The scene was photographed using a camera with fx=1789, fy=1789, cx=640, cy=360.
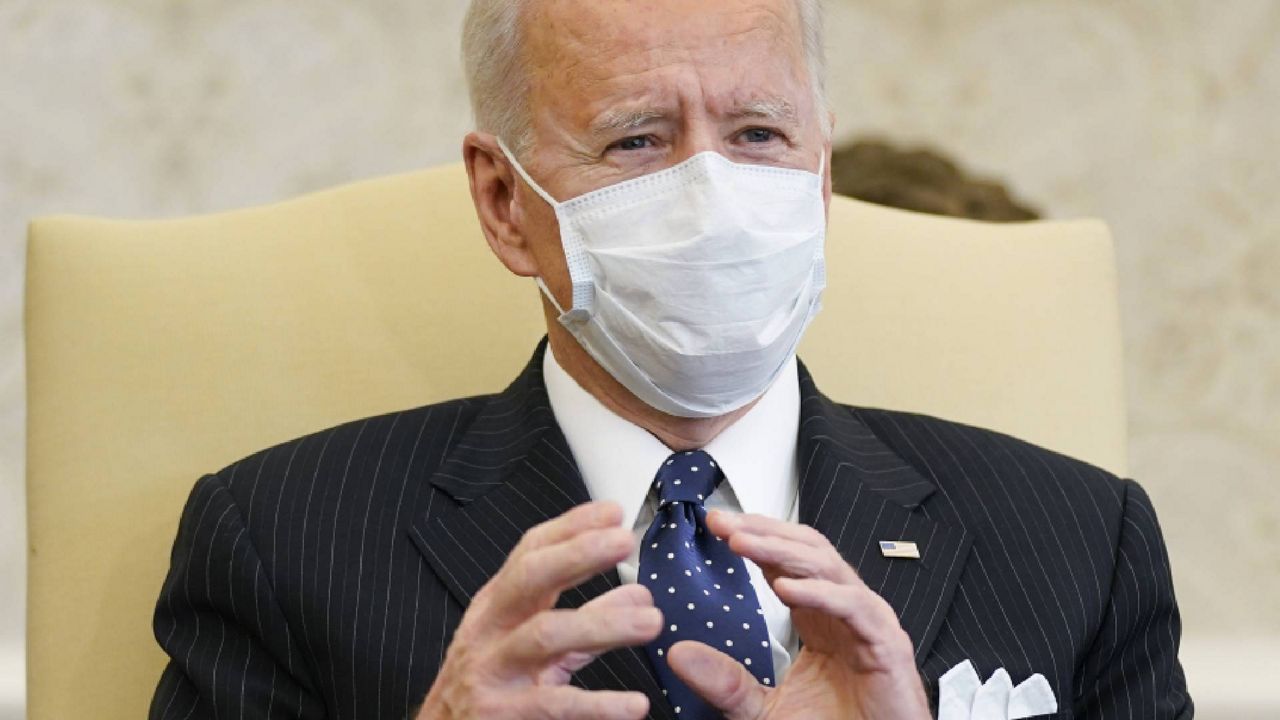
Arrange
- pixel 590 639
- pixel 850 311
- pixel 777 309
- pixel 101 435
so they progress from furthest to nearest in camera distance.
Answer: pixel 850 311 < pixel 101 435 < pixel 777 309 < pixel 590 639

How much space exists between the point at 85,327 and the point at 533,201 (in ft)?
1.73

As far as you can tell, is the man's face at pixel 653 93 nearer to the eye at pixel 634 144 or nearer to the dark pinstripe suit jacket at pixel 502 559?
the eye at pixel 634 144

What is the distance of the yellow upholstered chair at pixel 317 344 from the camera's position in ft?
5.95

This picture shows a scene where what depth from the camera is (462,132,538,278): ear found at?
5.58 ft

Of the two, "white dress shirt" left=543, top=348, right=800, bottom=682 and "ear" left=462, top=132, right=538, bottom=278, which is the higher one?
"ear" left=462, top=132, right=538, bottom=278

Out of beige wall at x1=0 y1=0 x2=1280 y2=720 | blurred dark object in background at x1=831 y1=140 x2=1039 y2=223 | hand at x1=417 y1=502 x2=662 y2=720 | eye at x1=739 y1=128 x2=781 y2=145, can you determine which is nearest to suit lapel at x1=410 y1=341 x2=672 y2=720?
hand at x1=417 y1=502 x2=662 y2=720

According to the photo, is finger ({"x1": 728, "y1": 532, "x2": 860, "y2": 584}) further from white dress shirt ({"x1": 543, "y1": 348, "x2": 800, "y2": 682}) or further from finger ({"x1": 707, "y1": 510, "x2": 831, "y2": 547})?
white dress shirt ({"x1": 543, "y1": 348, "x2": 800, "y2": 682})

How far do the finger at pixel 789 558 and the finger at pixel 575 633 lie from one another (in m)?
0.10

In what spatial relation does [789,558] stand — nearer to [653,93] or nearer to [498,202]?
[653,93]

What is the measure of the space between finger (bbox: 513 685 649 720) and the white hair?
594 mm

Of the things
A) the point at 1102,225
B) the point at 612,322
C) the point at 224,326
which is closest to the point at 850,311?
the point at 1102,225

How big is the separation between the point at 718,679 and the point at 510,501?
0.37 m

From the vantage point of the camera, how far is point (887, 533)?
1686 millimetres

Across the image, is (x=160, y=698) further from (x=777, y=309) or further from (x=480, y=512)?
(x=777, y=309)
